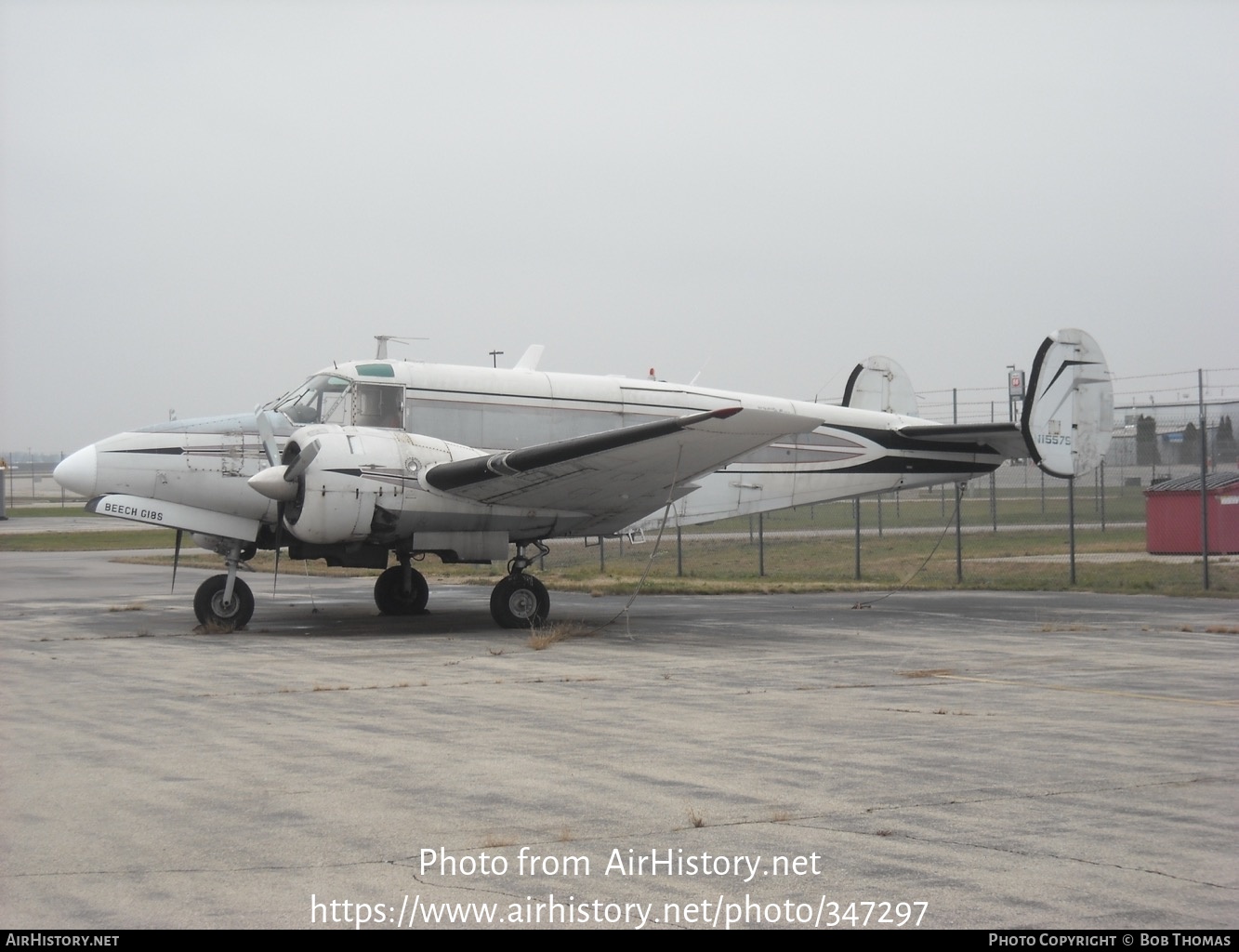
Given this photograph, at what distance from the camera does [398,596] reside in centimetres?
→ 1794

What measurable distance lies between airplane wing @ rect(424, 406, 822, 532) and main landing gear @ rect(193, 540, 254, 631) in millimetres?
2897

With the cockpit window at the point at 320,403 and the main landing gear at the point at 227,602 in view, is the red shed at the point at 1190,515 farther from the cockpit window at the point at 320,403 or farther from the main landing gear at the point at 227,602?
the main landing gear at the point at 227,602

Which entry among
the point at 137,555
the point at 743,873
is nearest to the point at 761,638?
the point at 743,873

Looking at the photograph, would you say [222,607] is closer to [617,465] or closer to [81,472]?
[81,472]

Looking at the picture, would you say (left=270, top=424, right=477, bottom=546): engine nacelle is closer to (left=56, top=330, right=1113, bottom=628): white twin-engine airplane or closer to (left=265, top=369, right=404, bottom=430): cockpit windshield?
(left=56, top=330, right=1113, bottom=628): white twin-engine airplane

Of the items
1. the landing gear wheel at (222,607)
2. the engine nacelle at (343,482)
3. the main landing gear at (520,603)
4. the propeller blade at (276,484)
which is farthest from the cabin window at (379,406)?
the landing gear wheel at (222,607)

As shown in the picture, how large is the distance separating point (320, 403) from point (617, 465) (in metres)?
4.07

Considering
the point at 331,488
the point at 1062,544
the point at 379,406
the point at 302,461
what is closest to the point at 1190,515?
the point at 1062,544

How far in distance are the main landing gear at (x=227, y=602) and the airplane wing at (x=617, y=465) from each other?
2.90 metres

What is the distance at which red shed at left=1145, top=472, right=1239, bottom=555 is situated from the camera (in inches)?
949

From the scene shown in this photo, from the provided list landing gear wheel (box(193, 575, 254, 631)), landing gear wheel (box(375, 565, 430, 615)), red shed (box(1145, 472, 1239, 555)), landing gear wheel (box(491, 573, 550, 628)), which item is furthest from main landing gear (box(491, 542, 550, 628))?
red shed (box(1145, 472, 1239, 555))

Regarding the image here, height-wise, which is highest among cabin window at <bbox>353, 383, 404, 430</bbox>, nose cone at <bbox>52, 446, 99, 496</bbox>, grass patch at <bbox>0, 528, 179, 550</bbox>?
cabin window at <bbox>353, 383, 404, 430</bbox>

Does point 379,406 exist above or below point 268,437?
above

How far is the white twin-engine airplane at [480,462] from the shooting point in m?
14.0
